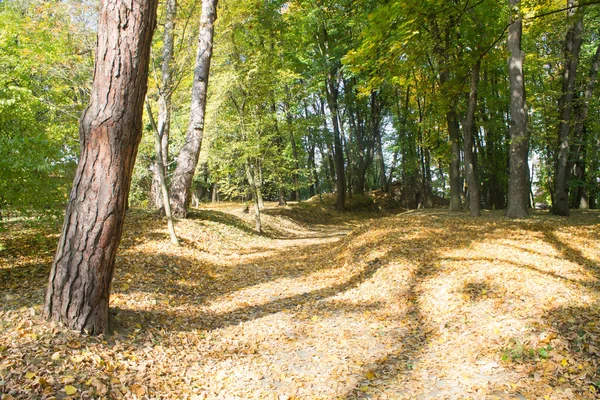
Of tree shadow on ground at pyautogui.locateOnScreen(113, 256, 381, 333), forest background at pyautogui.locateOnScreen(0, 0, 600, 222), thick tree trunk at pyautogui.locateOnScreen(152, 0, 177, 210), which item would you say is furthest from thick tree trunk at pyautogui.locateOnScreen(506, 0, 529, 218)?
thick tree trunk at pyautogui.locateOnScreen(152, 0, 177, 210)

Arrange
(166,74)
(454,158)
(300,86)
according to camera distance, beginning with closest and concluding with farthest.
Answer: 1. (166,74)
2. (454,158)
3. (300,86)

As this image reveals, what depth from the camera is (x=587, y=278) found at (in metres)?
5.15

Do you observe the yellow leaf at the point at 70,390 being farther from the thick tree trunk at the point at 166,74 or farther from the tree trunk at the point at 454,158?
the tree trunk at the point at 454,158

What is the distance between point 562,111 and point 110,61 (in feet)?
46.4

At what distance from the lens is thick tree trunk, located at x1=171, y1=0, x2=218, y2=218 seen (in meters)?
9.88

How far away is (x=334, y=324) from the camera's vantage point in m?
4.81

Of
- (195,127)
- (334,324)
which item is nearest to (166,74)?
(195,127)

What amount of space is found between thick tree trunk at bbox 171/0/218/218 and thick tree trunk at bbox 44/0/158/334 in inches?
263

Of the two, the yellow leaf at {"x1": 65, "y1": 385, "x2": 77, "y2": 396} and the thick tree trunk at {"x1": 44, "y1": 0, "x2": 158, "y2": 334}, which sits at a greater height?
the thick tree trunk at {"x1": 44, "y1": 0, "x2": 158, "y2": 334}

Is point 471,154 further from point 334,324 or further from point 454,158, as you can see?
point 334,324

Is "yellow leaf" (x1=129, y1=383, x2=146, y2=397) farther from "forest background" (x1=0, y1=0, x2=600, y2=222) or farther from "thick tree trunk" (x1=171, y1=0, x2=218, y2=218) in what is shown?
"thick tree trunk" (x1=171, y1=0, x2=218, y2=218)

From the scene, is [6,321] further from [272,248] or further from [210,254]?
[272,248]

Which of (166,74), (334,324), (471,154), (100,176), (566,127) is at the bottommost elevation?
(334,324)

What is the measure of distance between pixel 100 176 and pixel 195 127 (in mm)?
7004
